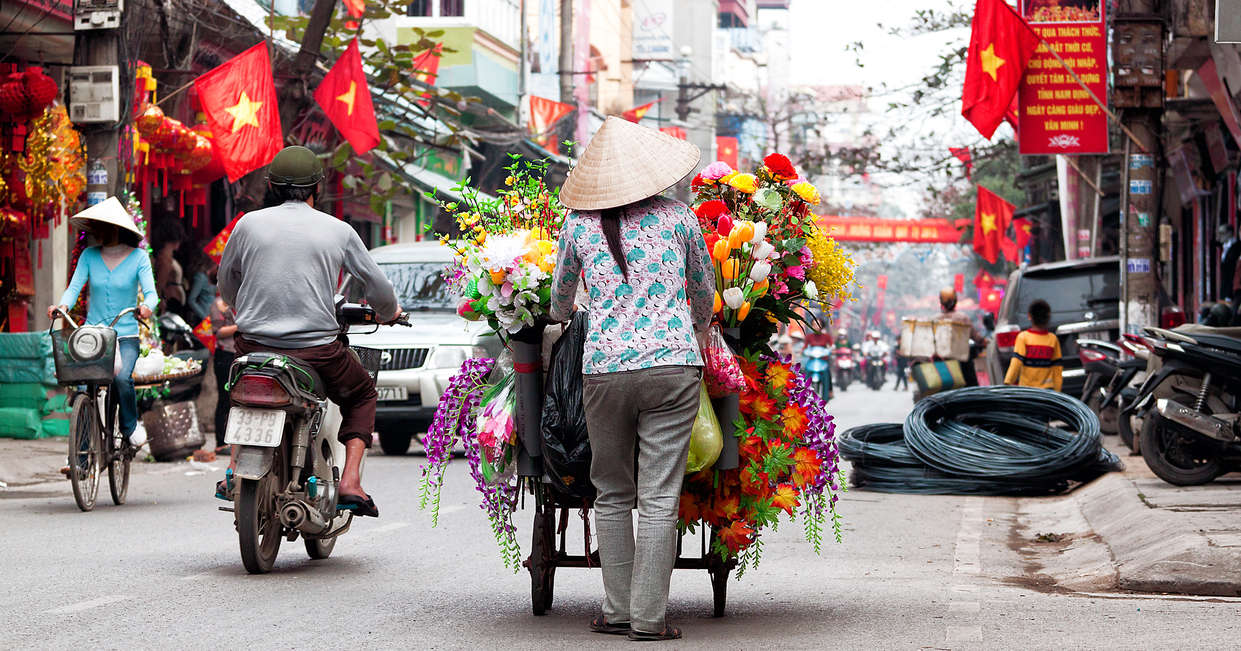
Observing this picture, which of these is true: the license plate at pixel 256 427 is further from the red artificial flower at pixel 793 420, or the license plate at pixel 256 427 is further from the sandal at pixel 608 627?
the red artificial flower at pixel 793 420

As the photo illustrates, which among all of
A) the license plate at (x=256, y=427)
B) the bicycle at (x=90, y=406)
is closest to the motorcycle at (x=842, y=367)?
the bicycle at (x=90, y=406)

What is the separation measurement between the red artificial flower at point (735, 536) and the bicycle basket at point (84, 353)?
4.93 m

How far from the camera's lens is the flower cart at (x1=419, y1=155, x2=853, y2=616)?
572 centimetres

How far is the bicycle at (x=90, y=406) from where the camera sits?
363 inches

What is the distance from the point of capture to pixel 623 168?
18.1 feet

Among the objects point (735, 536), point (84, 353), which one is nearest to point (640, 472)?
point (735, 536)

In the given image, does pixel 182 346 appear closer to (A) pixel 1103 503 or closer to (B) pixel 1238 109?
(A) pixel 1103 503

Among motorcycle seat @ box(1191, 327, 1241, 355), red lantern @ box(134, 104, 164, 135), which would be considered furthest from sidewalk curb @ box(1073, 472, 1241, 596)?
red lantern @ box(134, 104, 164, 135)

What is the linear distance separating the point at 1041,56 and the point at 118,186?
911 cm

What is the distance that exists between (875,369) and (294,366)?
4519cm

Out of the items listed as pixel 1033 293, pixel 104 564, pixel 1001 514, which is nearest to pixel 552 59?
pixel 1033 293

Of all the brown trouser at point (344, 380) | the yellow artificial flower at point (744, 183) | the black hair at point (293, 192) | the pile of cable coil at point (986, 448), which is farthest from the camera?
the pile of cable coil at point (986, 448)

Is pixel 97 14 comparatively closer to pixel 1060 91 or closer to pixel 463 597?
pixel 463 597

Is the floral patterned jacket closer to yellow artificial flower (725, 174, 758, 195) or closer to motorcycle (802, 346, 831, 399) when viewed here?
yellow artificial flower (725, 174, 758, 195)
